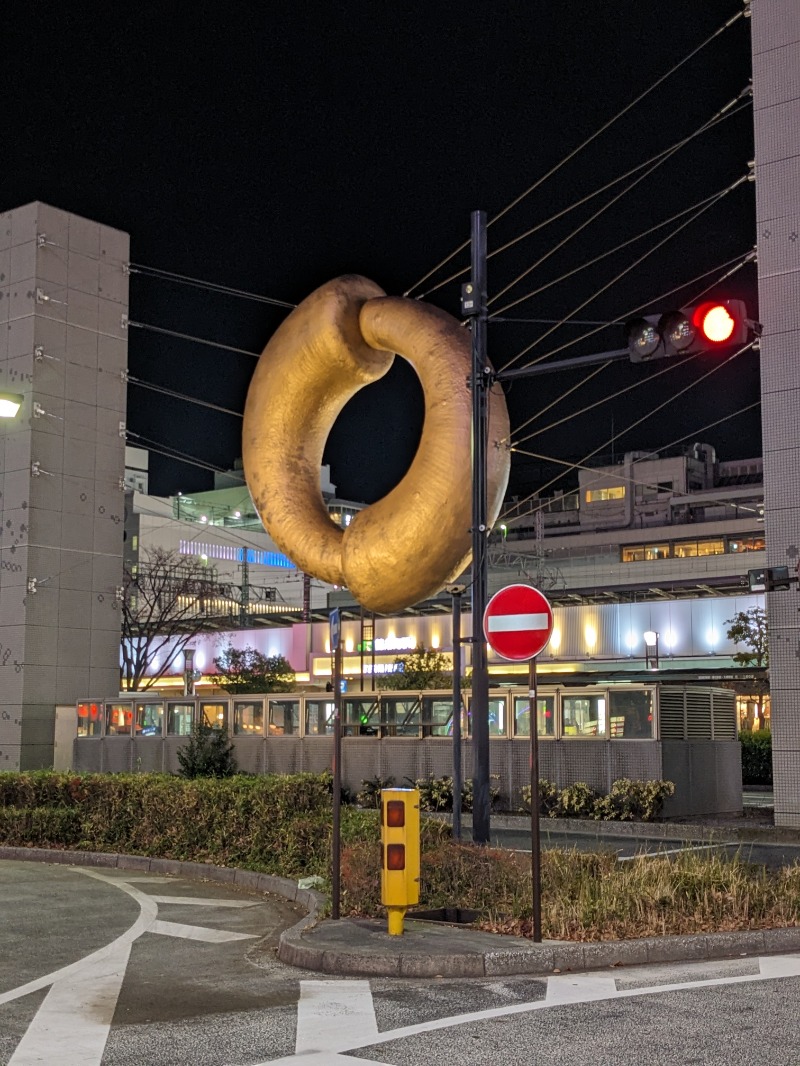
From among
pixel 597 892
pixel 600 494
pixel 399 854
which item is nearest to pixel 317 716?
pixel 597 892

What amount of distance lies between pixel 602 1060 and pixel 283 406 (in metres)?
8.16

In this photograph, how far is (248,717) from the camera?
29500 millimetres

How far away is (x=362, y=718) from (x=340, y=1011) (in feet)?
66.6

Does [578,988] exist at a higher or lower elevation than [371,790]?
lower

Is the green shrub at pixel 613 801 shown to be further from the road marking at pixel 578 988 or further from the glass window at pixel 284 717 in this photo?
the road marking at pixel 578 988

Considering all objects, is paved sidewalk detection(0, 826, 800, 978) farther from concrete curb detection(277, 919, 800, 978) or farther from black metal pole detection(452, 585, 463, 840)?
black metal pole detection(452, 585, 463, 840)

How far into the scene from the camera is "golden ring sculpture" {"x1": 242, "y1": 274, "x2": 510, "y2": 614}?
12000mm

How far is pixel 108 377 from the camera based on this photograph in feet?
96.6

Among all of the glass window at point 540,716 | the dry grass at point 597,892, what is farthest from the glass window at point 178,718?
the dry grass at point 597,892

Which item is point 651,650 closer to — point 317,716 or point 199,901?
point 317,716

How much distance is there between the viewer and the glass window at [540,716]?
24312 mm

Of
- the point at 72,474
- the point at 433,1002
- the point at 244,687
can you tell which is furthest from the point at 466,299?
the point at 244,687

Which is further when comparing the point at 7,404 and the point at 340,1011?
the point at 7,404

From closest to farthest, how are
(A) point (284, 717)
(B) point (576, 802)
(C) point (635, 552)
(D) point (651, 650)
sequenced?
(B) point (576, 802)
(A) point (284, 717)
(D) point (651, 650)
(C) point (635, 552)
